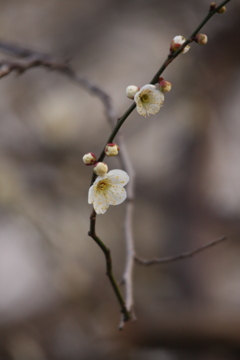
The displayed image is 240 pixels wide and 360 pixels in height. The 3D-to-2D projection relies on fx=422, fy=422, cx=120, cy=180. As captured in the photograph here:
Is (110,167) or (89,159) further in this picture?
(110,167)

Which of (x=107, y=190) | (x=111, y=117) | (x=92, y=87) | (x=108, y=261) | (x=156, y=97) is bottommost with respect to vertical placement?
(x=108, y=261)

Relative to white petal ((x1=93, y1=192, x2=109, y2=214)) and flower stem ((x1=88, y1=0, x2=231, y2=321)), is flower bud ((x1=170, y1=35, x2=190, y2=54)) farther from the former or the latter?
white petal ((x1=93, y1=192, x2=109, y2=214))

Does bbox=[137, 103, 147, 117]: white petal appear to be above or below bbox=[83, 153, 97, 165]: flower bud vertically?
above

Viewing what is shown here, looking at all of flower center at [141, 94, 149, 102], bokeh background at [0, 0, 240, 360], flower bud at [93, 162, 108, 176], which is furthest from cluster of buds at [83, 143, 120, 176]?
bokeh background at [0, 0, 240, 360]

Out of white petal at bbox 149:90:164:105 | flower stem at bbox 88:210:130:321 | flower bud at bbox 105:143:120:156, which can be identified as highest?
white petal at bbox 149:90:164:105

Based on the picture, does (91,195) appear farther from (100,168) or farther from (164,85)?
(164,85)

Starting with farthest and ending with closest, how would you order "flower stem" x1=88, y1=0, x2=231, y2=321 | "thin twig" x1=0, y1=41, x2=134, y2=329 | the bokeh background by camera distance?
the bokeh background, "thin twig" x1=0, y1=41, x2=134, y2=329, "flower stem" x1=88, y1=0, x2=231, y2=321

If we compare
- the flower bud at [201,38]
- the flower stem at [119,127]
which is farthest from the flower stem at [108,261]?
the flower bud at [201,38]

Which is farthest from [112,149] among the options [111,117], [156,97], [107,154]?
[111,117]

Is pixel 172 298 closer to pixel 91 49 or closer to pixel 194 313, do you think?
pixel 194 313
